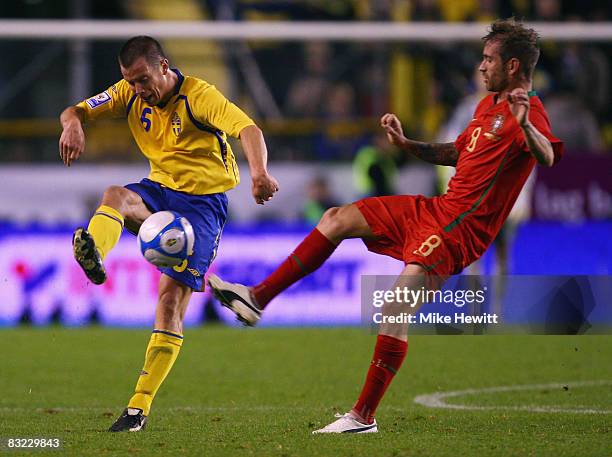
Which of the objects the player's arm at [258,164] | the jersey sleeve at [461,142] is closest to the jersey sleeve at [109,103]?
the player's arm at [258,164]

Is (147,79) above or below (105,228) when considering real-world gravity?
above

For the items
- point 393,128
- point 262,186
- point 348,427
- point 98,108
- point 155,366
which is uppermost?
point 98,108

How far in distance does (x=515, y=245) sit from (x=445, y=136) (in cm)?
146

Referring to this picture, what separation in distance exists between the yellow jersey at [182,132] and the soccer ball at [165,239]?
1.29ft

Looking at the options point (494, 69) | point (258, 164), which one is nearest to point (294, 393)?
point (258, 164)

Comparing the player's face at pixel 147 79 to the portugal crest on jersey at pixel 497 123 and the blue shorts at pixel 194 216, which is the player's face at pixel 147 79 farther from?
the portugal crest on jersey at pixel 497 123

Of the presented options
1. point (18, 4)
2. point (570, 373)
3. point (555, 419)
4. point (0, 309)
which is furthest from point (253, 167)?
point (18, 4)

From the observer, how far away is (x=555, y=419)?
6777 millimetres

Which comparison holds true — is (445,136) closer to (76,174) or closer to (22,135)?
(76,174)

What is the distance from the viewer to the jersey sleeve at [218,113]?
6270 mm

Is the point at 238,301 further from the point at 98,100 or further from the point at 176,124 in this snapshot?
the point at 98,100

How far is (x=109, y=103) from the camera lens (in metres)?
6.80

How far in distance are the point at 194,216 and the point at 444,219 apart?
54.2 inches

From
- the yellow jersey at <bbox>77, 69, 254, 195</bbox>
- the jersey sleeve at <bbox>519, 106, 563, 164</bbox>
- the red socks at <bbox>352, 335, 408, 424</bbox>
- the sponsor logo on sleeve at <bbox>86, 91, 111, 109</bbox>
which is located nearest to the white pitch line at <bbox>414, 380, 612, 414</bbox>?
the red socks at <bbox>352, 335, 408, 424</bbox>
